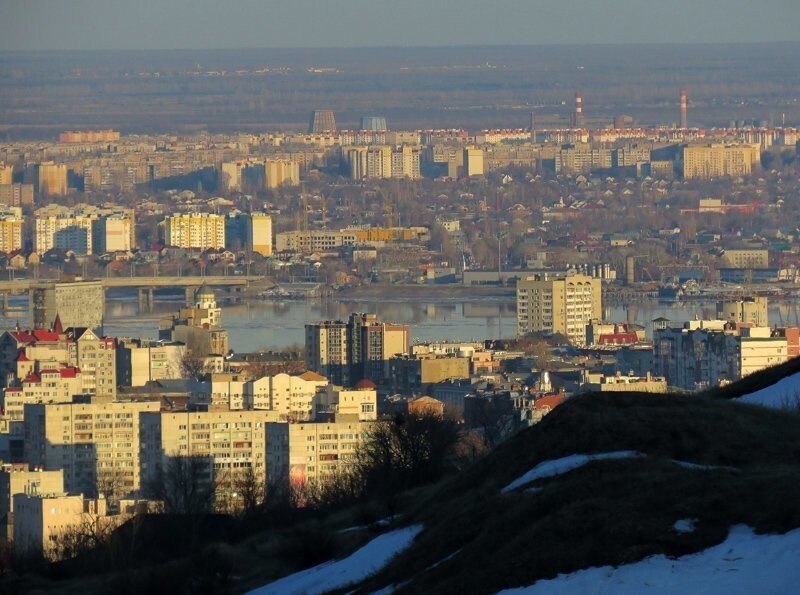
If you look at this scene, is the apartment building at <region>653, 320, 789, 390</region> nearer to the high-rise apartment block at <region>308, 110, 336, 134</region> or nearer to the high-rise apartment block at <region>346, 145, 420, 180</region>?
the high-rise apartment block at <region>346, 145, 420, 180</region>

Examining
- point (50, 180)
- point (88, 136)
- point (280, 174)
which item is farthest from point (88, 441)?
point (88, 136)

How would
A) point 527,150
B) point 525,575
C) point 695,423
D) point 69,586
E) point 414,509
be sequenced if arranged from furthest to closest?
point 527,150 < point 69,586 < point 414,509 < point 695,423 < point 525,575

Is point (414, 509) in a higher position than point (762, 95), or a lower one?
lower

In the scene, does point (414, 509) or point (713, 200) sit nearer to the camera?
point (414, 509)

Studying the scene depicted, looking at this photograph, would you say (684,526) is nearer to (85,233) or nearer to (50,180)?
(85,233)

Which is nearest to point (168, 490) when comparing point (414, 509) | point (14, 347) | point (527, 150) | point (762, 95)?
point (414, 509)

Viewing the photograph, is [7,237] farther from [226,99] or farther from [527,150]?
[226,99]

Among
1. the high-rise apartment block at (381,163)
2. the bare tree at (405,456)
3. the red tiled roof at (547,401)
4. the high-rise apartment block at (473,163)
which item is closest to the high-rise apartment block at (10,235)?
the high-rise apartment block at (381,163)
